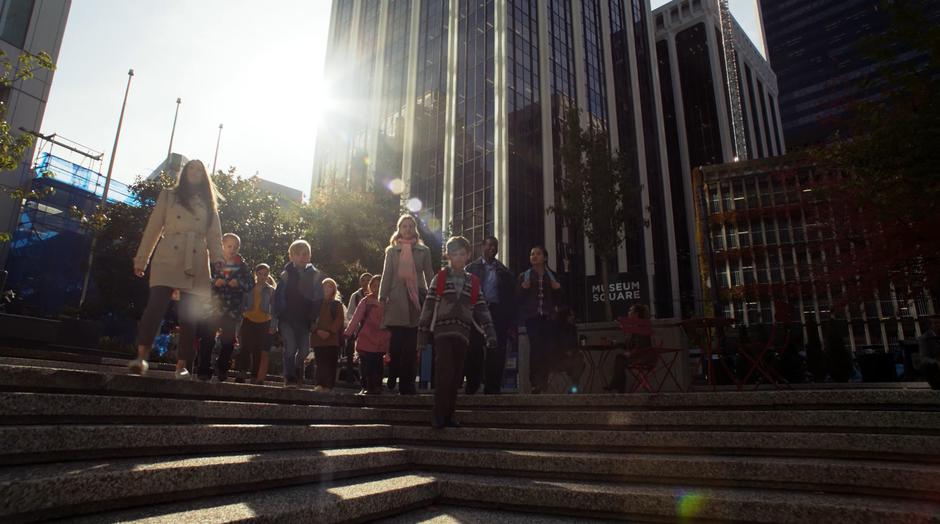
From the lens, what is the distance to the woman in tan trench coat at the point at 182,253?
4.89 m

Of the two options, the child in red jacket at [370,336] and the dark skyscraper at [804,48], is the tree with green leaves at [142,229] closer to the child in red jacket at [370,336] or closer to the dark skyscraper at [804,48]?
the child in red jacket at [370,336]

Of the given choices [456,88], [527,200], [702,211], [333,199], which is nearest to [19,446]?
[333,199]

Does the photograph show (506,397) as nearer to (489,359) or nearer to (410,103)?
(489,359)

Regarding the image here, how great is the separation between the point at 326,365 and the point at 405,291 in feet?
6.03

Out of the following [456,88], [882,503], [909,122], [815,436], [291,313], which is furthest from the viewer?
[456,88]

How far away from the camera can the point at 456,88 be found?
42312 millimetres

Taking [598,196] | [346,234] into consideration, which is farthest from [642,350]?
[346,234]

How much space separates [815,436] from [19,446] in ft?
16.1

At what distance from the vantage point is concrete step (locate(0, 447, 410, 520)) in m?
2.21

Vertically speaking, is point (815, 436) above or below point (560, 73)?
below

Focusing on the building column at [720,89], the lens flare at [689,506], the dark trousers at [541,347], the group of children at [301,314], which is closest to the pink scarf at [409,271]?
the group of children at [301,314]

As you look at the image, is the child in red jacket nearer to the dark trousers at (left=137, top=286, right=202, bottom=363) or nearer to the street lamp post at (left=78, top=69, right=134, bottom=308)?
the dark trousers at (left=137, top=286, right=202, bottom=363)

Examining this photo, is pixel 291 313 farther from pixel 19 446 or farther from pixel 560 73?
pixel 560 73

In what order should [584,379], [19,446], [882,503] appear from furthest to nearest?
[584,379] < [882,503] < [19,446]
